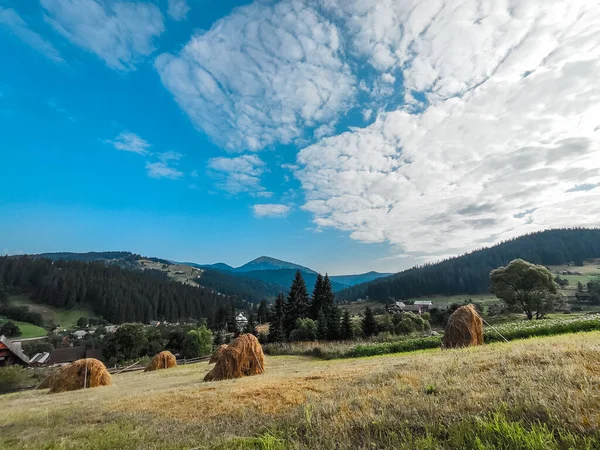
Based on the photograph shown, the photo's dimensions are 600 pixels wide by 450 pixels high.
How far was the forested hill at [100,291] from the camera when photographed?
448 feet

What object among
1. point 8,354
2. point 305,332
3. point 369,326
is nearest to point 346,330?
point 369,326

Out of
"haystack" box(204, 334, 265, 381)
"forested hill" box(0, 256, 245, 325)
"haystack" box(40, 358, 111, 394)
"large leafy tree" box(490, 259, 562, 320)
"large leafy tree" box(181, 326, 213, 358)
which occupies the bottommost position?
"large leafy tree" box(181, 326, 213, 358)

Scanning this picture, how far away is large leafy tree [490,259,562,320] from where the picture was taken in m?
44.2

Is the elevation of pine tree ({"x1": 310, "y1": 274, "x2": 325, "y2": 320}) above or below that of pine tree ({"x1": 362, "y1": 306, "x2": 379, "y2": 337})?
above

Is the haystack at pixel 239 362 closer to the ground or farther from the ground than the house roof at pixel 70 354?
farther from the ground

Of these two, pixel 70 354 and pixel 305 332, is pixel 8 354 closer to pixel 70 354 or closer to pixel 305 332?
pixel 70 354

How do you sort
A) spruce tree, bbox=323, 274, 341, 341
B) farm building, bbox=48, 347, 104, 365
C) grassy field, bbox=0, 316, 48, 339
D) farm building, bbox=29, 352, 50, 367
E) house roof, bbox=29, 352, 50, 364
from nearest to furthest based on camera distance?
spruce tree, bbox=323, 274, 341, 341 → farm building, bbox=48, 347, 104, 365 → farm building, bbox=29, 352, 50, 367 → house roof, bbox=29, 352, 50, 364 → grassy field, bbox=0, 316, 48, 339

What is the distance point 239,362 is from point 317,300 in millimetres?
40751

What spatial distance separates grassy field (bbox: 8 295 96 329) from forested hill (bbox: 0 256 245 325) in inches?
132

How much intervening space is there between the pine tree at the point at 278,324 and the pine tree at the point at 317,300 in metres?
6.44

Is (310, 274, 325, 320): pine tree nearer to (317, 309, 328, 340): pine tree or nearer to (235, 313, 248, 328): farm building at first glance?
(317, 309, 328, 340): pine tree

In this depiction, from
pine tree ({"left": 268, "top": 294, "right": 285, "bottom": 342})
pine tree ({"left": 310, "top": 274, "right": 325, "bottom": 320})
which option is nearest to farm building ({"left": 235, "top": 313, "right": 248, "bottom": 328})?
pine tree ({"left": 268, "top": 294, "right": 285, "bottom": 342})

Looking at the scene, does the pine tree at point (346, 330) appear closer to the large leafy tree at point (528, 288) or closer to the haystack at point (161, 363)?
the large leafy tree at point (528, 288)

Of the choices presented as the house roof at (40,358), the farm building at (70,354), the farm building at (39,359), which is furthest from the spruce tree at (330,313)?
the house roof at (40,358)
